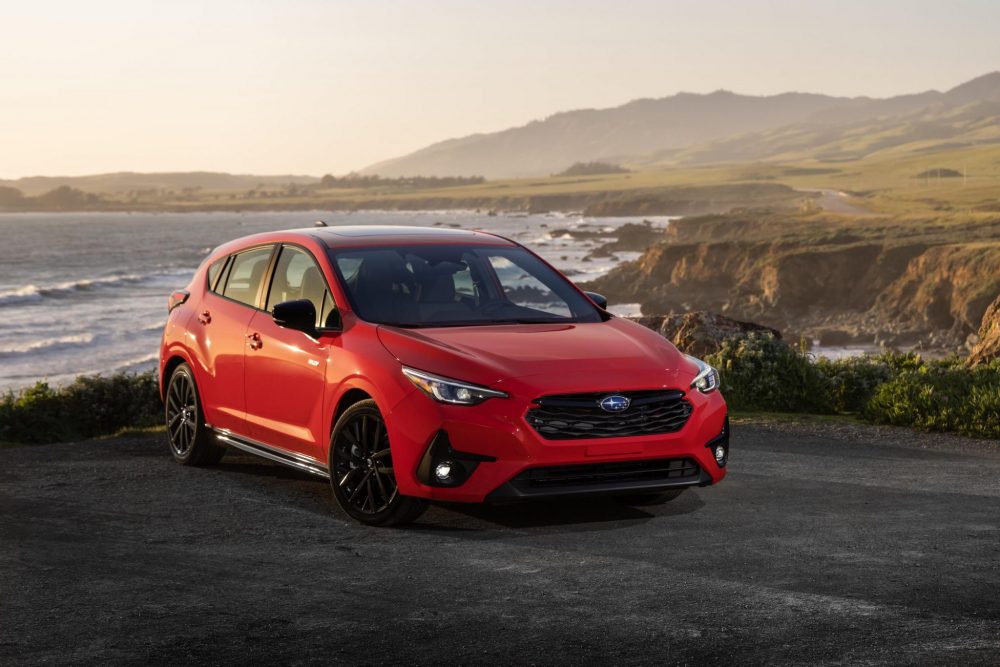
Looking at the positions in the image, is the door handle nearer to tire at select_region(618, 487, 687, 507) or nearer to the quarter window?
the quarter window

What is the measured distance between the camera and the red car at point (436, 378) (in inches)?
281

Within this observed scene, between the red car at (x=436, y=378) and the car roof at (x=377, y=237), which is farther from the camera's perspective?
the car roof at (x=377, y=237)

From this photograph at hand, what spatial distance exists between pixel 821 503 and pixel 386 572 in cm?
333

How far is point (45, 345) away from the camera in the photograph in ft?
173

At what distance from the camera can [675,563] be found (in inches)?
269

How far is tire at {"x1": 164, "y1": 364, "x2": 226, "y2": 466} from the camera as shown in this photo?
32.1 feet

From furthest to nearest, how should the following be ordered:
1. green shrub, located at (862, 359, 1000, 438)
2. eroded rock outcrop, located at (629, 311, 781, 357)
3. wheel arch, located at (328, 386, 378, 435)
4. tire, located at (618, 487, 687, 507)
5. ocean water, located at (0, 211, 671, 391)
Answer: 1. ocean water, located at (0, 211, 671, 391)
2. eroded rock outcrop, located at (629, 311, 781, 357)
3. green shrub, located at (862, 359, 1000, 438)
4. tire, located at (618, 487, 687, 507)
5. wheel arch, located at (328, 386, 378, 435)

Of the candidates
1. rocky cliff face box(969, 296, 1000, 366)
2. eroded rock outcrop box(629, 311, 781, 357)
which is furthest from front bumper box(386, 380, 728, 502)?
rocky cliff face box(969, 296, 1000, 366)

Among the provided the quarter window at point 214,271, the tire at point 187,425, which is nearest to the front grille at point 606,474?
the tire at point 187,425

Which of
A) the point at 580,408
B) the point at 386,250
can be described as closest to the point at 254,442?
the point at 386,250

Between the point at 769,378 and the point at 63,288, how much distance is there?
235 feet

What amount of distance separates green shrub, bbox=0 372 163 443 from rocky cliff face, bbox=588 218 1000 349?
126ft

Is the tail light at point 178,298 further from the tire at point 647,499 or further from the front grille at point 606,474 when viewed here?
the front grille at point 606,474

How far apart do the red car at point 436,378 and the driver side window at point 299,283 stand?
0.02 meters
